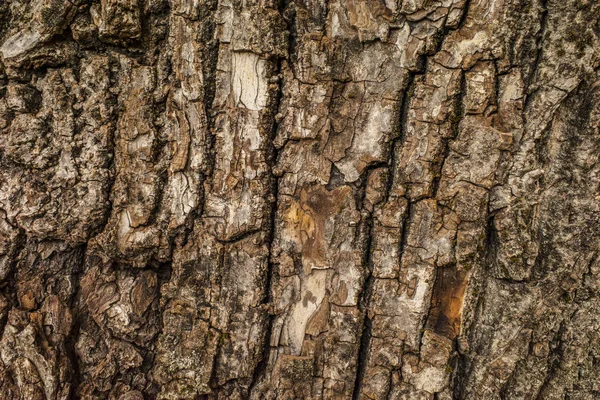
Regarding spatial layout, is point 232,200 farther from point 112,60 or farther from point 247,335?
point 112,60

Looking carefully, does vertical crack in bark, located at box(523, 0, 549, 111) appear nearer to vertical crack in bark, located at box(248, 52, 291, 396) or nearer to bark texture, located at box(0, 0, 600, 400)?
bark texture, located at box(0, 0, 600, 400)

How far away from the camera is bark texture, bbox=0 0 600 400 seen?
2035 mm

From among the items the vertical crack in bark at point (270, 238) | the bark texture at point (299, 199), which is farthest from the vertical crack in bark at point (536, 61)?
the vertical crack in bark at point (270, 238)

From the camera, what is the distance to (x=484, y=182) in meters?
2.04

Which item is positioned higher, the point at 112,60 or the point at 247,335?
the point at 112,60

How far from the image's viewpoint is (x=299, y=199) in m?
2.20

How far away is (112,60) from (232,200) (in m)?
1.00

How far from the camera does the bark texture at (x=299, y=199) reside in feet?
6.68

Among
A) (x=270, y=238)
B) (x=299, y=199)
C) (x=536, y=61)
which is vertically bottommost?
(x=270, y=238)

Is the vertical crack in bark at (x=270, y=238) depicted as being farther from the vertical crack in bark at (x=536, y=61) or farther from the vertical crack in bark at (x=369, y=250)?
the vertical crack in bark at (x=536, y=61)

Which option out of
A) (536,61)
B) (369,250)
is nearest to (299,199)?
(369,250)

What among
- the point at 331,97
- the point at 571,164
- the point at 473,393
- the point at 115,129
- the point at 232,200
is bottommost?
the point at 473,393

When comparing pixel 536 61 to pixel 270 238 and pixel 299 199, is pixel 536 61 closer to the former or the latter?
pixel 299 199

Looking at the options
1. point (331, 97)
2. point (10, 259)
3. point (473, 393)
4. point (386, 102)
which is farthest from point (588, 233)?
point (10, 259)
